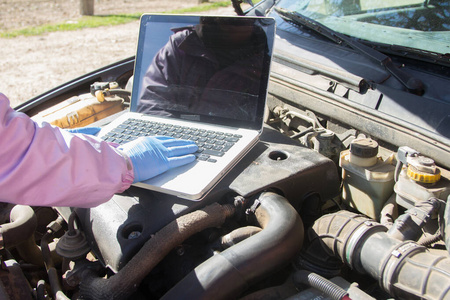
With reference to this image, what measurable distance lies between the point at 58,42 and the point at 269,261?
7.73 meters

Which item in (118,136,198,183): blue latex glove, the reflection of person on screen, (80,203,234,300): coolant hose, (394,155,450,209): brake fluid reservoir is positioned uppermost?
the reflection of person on screen

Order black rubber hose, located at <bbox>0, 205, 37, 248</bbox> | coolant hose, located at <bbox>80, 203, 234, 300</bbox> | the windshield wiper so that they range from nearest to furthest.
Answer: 1. coolant hose, located at <bbox>80, 203, 234, 300</bbox>
2. black rubber hose, located at <bbox>0, 205, 37, 248</bbox>
3. the windshield wiper

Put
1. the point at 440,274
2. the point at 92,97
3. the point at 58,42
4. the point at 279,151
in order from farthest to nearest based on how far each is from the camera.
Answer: the point at 58,42, the point at 92,97, the point at 279,151, the point at 440,274

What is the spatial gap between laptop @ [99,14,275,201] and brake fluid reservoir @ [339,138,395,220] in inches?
12.9

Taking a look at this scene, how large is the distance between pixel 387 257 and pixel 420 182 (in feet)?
0.95

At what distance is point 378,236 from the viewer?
980 mm

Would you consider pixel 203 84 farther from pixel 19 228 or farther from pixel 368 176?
pixel 19 228

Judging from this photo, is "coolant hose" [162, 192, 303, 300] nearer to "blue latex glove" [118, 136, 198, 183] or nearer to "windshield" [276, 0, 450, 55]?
"blue latex glove" [118, 136, 198, 183]

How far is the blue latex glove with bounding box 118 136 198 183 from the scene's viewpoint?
1.17 m

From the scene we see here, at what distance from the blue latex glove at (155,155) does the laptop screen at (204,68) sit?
0.22 metres

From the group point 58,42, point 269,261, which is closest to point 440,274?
point 269,261

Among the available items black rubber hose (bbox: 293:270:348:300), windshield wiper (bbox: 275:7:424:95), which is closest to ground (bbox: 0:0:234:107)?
windshield wiper (bbox: 275:7:424:95)

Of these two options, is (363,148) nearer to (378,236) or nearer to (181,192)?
(378,236)

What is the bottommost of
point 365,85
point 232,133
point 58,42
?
point 58,42
